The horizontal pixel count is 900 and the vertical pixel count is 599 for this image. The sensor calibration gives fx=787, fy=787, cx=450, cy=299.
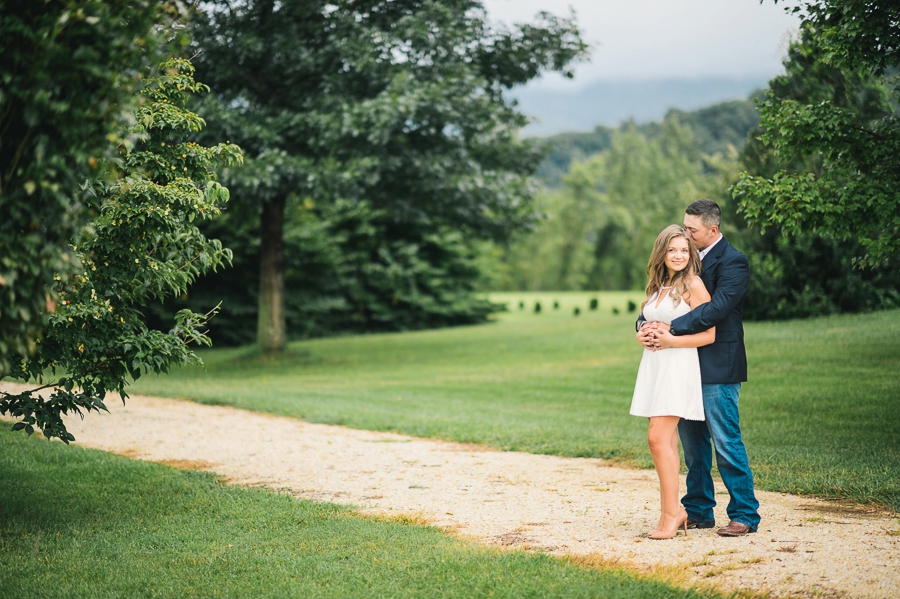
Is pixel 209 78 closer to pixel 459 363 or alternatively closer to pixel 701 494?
pixel 459 363

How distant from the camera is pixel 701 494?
6.01m

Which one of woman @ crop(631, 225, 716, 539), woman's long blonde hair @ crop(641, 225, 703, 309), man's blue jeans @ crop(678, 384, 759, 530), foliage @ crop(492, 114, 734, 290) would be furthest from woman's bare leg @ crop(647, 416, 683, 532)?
foliage @ crop(492, 114, 734, 290)

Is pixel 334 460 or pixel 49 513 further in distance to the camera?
pixel 334 460

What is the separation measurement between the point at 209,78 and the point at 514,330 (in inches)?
546

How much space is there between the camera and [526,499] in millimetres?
7090

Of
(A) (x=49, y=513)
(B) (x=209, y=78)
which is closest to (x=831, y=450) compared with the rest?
(A) (x=49, y=513)

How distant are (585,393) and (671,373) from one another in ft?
28.4

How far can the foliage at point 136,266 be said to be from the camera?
5.85 meters

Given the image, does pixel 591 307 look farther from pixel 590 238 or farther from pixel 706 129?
pixel 706 129

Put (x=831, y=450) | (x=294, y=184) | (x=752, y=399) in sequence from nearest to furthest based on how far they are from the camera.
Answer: (x=831, y=450), (x=752, y=399), (x=294, y=184)

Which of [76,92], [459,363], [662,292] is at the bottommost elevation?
[459,363]

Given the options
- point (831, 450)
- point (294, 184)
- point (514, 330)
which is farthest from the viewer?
point (514, 330)

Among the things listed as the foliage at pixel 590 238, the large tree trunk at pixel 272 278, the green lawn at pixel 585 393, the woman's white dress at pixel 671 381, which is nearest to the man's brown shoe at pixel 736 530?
the woman's white dress at pixel 671 381

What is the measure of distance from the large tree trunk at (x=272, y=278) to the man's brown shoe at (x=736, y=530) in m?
15.3
